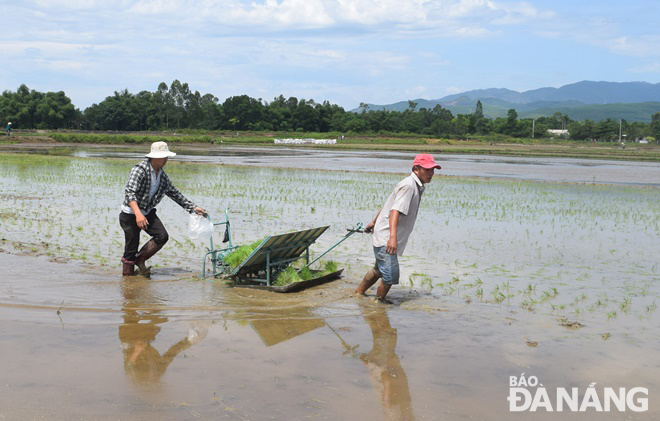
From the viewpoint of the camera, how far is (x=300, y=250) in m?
7.96

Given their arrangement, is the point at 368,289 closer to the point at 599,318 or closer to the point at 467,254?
the point at 599,318

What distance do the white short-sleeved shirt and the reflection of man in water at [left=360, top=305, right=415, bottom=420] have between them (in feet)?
2.59

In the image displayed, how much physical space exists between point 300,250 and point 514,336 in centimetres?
299

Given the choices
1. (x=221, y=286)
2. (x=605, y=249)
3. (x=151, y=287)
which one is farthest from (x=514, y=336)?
(x=605, y=249)

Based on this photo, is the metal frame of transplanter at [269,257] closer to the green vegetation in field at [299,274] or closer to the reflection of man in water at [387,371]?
the green vegetation in field at [299,274]

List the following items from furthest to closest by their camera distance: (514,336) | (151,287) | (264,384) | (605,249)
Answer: (605,249) < (151,287) < (514,336) < (264,384)

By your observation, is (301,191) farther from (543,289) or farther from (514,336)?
(514,336)

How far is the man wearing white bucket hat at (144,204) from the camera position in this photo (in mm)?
7121

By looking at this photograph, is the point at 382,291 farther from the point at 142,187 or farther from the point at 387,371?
the point at 142,187

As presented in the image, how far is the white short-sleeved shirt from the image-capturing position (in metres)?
6.40

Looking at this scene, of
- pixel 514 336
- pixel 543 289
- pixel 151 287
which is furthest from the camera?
pixel 543 289

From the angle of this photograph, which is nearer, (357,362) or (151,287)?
(357,362)

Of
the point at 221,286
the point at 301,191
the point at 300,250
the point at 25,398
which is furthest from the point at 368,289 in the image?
the point at 301,191

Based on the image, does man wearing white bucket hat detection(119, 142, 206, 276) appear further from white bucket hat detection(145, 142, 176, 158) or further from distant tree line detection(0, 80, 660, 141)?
distant tree line detection(0, 80, 660, 141)
